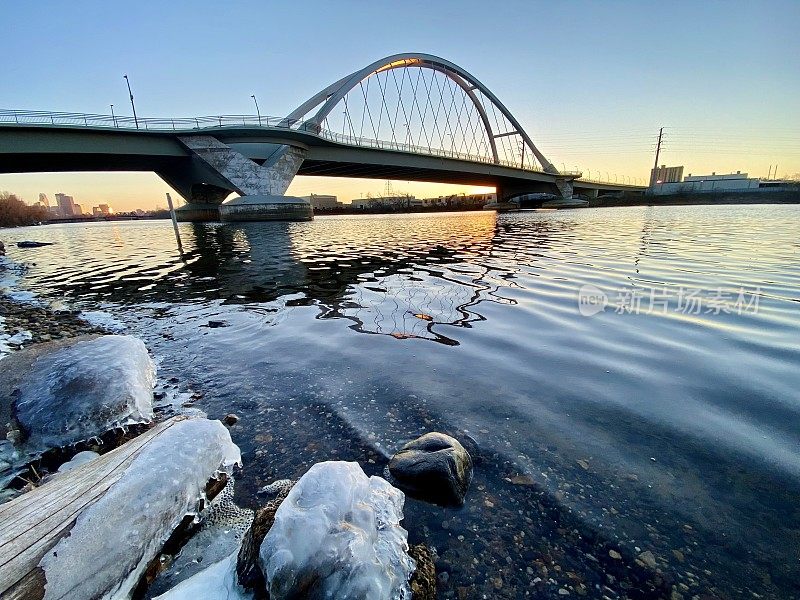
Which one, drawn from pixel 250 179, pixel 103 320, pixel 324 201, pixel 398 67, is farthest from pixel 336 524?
pixel 324 201

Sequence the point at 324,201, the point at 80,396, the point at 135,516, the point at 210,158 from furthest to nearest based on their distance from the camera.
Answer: the point at 324,201 < the point at 210,158 < the point at 80,396 < the point at 135,516

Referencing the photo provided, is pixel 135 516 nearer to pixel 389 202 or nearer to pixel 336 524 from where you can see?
pixel 336 524

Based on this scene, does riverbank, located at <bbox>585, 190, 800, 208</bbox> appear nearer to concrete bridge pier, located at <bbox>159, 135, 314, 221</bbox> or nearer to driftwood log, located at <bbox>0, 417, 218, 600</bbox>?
concrete bridge pier, located at <bbox>159, 135, 314, 221</bbox>

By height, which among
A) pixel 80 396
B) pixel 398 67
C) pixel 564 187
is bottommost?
pixel 80 396

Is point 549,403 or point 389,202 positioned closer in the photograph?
point 549,403

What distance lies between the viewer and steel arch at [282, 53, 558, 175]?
172ft

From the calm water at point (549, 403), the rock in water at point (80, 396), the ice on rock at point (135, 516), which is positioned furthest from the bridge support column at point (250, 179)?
the ice on rock at point (135, 516)

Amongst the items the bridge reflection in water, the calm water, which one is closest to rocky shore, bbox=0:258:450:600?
the calm water

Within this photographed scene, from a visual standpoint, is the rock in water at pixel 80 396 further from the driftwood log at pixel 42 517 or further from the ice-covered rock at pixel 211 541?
the ice-covered rock at pixel 211 541

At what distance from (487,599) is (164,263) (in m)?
16.8

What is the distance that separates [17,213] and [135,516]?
385 ft

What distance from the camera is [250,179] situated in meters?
43.5

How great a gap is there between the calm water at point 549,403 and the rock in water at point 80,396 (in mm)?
577

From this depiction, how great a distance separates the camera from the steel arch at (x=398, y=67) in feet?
172
